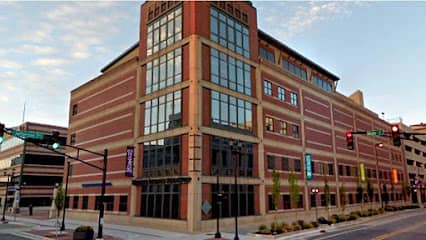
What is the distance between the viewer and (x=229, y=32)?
37812 mm

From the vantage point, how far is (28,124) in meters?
73.0

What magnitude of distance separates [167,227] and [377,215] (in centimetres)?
3029

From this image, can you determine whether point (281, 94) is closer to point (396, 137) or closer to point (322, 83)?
point (322, 83)

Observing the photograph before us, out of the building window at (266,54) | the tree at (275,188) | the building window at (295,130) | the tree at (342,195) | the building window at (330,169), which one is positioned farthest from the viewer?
the building window at (330,169)

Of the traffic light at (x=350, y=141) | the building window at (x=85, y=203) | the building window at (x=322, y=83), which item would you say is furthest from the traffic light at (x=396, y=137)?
the building window at (x=85, y=203)

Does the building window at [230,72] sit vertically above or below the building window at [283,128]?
→ above

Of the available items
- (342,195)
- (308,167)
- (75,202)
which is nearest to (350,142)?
(308,167)

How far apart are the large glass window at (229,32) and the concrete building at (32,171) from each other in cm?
5317

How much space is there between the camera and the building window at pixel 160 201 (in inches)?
1249

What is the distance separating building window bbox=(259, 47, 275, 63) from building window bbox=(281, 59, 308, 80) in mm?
2665

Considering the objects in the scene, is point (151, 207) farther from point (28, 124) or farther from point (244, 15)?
point (28, 124)

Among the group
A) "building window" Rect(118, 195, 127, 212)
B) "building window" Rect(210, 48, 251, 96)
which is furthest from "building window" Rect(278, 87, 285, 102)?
"building window" Rect(118, 195, 127, 212)

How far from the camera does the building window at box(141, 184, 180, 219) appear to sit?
104 ft

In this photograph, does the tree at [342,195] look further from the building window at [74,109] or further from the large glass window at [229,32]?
the building window at [74,109]
